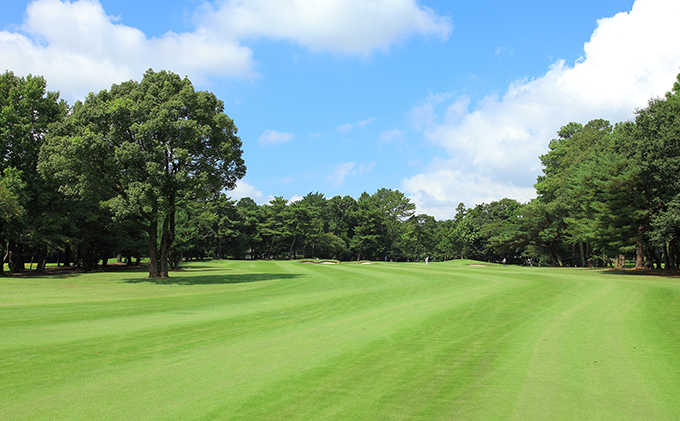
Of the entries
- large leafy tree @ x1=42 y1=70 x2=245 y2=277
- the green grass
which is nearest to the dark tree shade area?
large leafy tree @ x1=42 y1=70 x2=245 y2=277

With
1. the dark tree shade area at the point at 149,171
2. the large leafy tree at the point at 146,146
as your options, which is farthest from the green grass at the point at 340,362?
the dark tree shade area at the point at 149,171

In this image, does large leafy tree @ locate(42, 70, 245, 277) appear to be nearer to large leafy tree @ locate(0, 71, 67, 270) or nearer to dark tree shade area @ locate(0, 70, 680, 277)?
dark tree shade area @ locate(0, 70, 680, 277)

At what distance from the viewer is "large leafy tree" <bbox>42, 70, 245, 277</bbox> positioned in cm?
2425

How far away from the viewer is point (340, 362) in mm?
7223

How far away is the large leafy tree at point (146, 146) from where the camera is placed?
79.6ft

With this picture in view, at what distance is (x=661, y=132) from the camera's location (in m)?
29.1

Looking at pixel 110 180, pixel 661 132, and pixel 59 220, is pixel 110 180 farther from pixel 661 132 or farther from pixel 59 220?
pixel 661 132

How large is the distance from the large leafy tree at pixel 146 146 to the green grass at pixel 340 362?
12.1 meters

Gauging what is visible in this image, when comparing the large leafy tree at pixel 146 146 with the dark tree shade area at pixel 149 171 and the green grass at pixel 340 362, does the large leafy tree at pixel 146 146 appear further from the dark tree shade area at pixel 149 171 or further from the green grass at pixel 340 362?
the green grass at pixel 340 362

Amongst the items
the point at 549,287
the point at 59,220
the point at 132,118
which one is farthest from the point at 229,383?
the point at 59,220

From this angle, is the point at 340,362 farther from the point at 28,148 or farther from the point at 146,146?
the point at 28,148

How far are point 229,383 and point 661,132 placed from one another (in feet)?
117

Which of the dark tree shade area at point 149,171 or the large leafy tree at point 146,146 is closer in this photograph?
the large leafy tree at point 146,146

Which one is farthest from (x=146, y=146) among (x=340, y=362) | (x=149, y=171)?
(x=340, y=362)
